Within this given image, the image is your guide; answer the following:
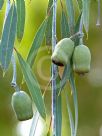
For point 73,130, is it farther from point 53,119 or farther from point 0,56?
point 0,56

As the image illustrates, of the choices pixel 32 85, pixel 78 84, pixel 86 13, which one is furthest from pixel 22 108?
pixel 78 84

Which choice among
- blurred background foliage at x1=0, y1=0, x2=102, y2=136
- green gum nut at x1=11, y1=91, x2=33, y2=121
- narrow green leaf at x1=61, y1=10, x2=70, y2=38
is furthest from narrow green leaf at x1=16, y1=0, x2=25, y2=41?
blurred background foliage at x1=0, y1=0, x2=102, y2=136

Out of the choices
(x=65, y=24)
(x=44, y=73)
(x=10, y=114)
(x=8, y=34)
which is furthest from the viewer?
(x=10, y=114)

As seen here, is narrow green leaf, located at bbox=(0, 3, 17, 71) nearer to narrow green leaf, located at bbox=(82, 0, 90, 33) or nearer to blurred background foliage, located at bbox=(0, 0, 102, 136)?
narrow green leaf, located at bbox=(82, 0, 90, 33)

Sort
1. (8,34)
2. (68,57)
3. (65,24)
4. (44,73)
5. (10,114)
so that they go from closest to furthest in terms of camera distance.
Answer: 1. (68,57)
2. (8,34)
3. (65,24)
4. (44,73)
5. (10,114)

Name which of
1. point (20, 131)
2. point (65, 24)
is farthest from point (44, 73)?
point (65, 24)

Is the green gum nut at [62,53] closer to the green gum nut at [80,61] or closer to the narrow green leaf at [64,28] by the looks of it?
the green gum nut at [80,61]
